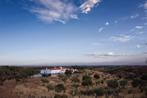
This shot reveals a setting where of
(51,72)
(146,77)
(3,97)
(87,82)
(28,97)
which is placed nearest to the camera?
(3,97)

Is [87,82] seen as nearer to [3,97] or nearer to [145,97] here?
[145,97]

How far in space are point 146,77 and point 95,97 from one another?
26.4 meters

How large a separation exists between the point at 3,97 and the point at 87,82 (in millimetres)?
26265

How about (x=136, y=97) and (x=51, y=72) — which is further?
(x=51, y=72)

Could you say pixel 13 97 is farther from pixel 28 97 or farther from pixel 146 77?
pixel 146 77

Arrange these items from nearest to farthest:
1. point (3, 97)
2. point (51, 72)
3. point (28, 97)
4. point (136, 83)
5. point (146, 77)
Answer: point (3, 97) → point (28, 97) → point (136, 83) → point (146, 77) → point (51, 72)

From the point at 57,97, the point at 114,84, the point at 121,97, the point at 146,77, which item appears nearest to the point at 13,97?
the point at 57,97

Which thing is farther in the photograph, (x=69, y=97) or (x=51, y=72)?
(x=51, y=72)

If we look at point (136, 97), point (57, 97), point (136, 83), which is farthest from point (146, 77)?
point (57, 97)

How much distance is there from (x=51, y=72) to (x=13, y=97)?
71681 millimetres

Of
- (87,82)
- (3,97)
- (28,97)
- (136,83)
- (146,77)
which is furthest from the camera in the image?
(146,77)

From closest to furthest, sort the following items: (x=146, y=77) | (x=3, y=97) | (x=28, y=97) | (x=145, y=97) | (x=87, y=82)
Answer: (x=3, y=97) → (x=28, y=97) → (x=145, y=97) → (x=87, y=82) → (x=146, y=77)

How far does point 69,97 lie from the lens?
2506 cm

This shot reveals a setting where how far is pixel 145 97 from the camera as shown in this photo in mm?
23609
